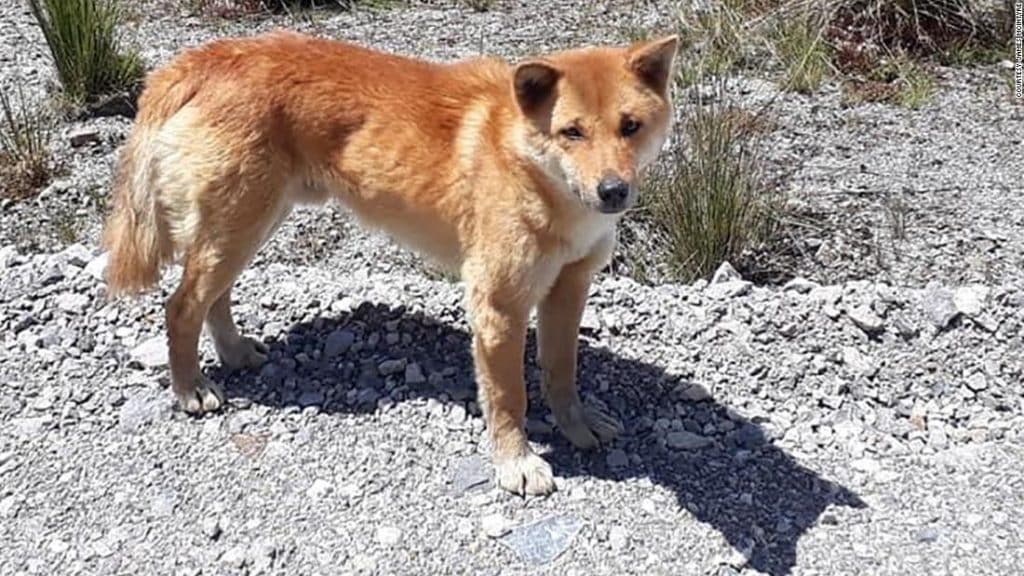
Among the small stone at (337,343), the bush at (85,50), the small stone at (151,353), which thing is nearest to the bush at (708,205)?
the small stone at (337,343)

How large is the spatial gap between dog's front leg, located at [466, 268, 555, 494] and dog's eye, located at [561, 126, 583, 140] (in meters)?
0.53

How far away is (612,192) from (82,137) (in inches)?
166

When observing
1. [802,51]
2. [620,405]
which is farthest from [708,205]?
[802,51]

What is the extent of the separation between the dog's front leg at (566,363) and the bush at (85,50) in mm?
3822

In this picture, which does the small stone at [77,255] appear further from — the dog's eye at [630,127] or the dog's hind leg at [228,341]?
the dog's eye at [630,127]

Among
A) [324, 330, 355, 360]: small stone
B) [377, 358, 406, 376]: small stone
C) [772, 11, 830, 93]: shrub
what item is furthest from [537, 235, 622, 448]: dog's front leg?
[772, 11, 830, 93]: shrub

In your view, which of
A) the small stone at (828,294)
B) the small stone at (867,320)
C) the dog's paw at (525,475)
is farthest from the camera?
the small stone at (828,294)

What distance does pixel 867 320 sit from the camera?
479 centimetres

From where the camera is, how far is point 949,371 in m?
4.69

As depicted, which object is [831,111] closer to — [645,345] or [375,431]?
[645,345]

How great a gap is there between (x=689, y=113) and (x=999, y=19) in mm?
3198

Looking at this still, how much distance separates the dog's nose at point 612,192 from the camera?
3.54 meters

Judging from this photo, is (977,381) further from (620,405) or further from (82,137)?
(82,137)

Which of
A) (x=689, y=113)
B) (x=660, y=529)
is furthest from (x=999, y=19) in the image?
(x=660, y=529)
